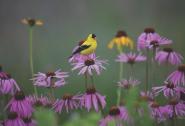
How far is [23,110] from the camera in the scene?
3.41ft

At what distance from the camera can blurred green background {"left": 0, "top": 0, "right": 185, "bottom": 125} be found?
237 cm

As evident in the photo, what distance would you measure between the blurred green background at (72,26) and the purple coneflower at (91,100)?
1.08m

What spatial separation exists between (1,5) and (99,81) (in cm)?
105

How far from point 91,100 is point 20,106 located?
13 cm

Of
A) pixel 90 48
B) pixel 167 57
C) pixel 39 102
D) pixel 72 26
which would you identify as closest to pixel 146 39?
pixel 167 57

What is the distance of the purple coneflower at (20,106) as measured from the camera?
1032 mm

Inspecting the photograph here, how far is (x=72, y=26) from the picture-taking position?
281 cm

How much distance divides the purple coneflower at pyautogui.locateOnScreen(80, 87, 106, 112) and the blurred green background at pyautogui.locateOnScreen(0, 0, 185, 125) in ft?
3.55

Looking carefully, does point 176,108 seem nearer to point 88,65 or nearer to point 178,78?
point 178,78

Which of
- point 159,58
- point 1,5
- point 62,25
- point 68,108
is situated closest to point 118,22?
point 62,25

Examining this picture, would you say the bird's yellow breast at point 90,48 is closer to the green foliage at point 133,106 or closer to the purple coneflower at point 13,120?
the purple coneflower at point 13,120

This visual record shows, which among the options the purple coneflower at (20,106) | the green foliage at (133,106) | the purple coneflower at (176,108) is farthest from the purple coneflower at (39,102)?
the green foliage at (133,106)

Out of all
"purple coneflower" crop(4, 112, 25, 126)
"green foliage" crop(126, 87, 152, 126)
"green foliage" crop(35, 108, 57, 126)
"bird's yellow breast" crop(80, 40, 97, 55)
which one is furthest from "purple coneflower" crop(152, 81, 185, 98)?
"green foliage" crop(35, 108, 57, 126)

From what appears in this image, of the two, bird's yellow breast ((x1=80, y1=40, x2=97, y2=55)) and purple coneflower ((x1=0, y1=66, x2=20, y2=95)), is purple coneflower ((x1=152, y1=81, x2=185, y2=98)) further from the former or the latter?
purple coneflower ((x1=0, y1=66, x2=20, y2=95))
